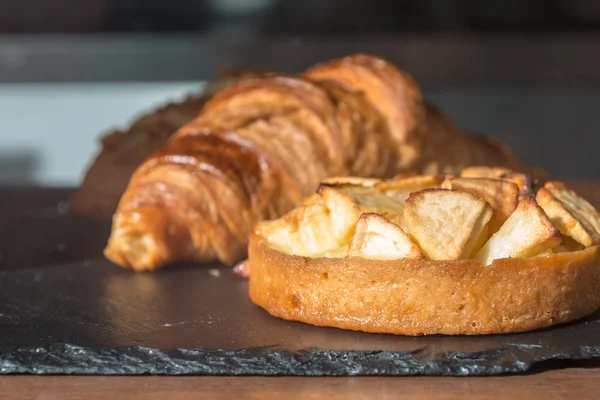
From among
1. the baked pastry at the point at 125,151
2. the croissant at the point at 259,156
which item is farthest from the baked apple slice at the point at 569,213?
the baked pastry at the point at 125,151

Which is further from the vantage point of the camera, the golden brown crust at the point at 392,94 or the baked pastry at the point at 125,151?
the baked pastry at the point at 125,151

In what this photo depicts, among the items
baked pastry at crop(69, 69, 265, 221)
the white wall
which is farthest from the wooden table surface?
the white wall

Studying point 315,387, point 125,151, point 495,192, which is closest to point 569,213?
point 495,192

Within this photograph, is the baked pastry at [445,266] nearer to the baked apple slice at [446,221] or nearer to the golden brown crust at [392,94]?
the baked apple slice at [446,221]

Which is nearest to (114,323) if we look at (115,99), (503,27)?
(115,99)

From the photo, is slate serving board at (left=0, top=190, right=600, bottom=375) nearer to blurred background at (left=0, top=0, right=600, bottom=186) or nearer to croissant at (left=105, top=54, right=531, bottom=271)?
croissant at (left=105, top=54, right=531, bottom=271)

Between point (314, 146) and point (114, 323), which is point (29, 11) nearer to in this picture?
point (314, 146)
